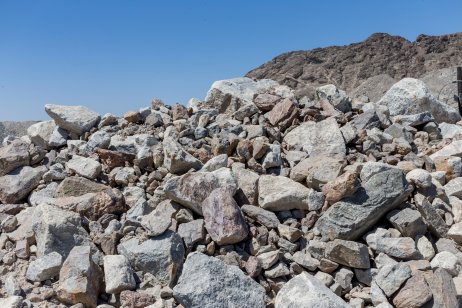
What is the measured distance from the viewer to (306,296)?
3.29m

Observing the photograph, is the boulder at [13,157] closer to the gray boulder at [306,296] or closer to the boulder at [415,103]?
the gray boulder at [306,296]

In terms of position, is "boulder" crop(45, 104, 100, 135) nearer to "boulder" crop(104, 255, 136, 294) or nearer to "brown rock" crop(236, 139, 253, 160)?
→ "brown rock" crop(236, 139, 253, 160)

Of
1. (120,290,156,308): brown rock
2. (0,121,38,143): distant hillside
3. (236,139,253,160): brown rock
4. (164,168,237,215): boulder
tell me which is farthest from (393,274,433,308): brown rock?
(0,121,38,143): distant hillside

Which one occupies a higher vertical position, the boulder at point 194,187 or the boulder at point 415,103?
the boulder at point 415,103

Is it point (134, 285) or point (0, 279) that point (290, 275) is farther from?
point (0, 279)

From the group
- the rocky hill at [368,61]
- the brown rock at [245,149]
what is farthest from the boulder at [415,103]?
the rocky hill at [368,61]

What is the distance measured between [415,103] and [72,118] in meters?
4.90

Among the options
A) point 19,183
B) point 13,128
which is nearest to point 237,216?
point 19,183

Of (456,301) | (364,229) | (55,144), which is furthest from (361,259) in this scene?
(55,144)

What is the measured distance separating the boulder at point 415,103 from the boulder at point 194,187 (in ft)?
12.0

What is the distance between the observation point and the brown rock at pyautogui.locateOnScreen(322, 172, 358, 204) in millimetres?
4070

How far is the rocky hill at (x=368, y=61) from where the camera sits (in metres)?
35.2

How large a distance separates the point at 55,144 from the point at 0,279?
230cm

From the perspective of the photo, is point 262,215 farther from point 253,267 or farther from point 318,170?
point 318,170
